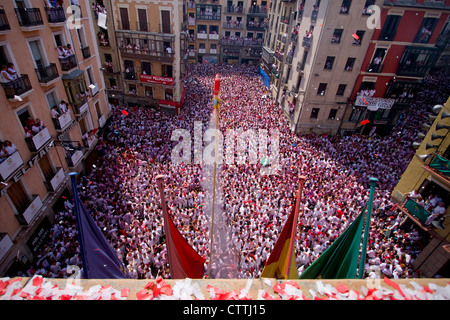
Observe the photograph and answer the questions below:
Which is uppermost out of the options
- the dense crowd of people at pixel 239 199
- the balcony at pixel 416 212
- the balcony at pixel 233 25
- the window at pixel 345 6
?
the window at pixel 345 6

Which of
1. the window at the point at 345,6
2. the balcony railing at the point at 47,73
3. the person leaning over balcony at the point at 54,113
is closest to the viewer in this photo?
the balcony railing at the point at 47,73

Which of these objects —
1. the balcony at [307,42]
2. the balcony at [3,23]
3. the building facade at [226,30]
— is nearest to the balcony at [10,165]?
the balcony at [3,23]

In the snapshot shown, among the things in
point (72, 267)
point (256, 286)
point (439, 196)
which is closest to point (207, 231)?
point (72, 267)

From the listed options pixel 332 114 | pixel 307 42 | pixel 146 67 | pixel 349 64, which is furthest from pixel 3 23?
pixel 332 114

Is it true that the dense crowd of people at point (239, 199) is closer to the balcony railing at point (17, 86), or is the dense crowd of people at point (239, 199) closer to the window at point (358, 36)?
the balcony railing at point (17, 86)

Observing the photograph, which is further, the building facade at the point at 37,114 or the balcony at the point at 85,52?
the balcony at the point at 85,52

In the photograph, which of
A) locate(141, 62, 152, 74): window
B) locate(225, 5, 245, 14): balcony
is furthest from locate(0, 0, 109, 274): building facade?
locate(225, 5, 245, 14): balcony
